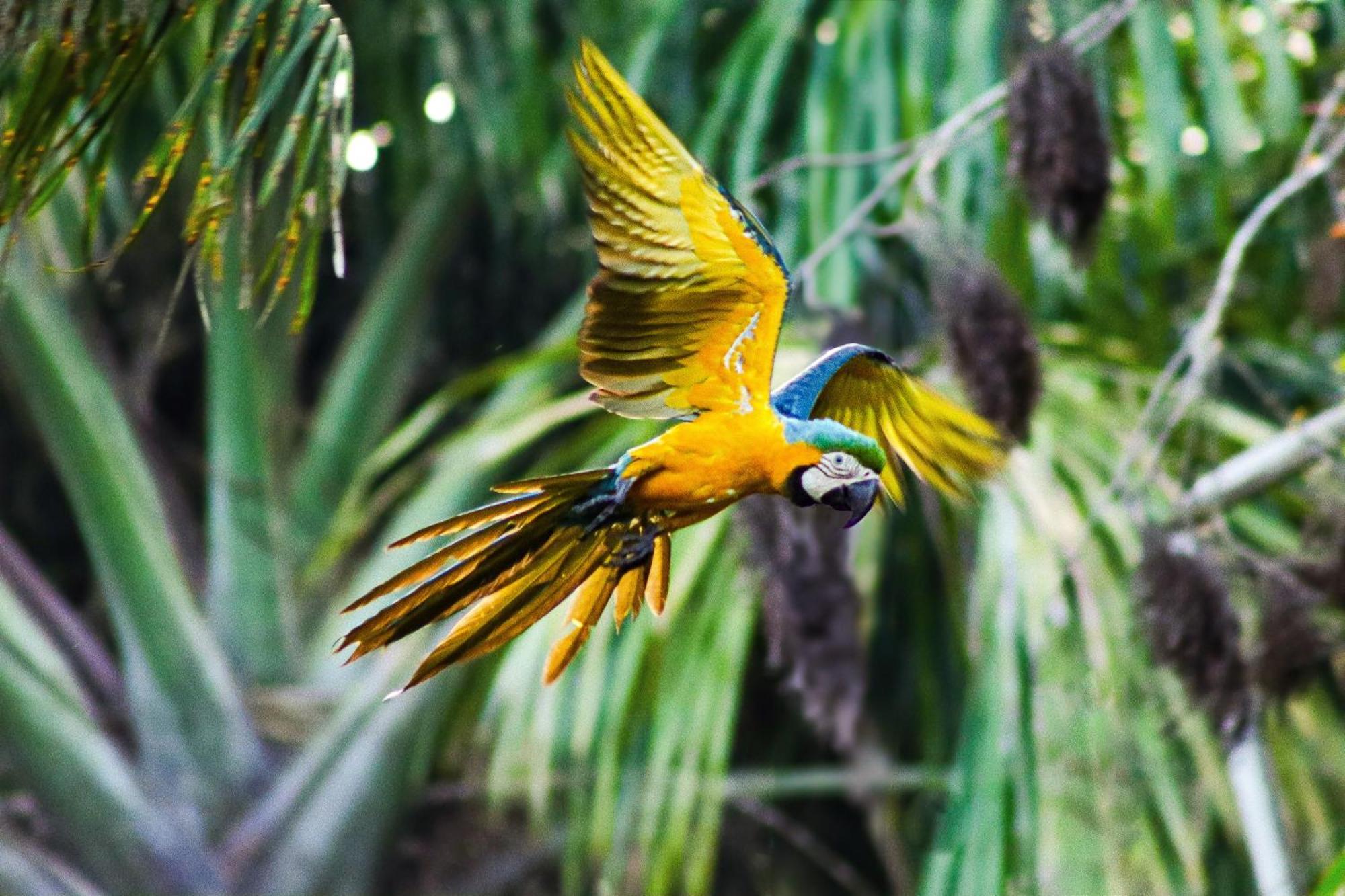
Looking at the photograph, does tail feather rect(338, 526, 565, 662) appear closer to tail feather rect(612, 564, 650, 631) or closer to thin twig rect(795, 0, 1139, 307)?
tail feather rect(612, 564, 650, 631)

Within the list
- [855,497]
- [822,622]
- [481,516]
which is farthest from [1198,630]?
[481,516]

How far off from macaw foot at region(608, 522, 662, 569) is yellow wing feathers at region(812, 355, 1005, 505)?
307 mm

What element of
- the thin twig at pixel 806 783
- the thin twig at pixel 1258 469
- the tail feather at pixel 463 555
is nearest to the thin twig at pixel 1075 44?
the thin twig at pixel 1258 469

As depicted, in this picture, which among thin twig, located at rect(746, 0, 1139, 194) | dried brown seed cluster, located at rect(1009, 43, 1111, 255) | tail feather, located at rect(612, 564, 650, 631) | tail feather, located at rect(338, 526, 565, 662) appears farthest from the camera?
thin twig, located at rect(746, 0, 1139, 194)

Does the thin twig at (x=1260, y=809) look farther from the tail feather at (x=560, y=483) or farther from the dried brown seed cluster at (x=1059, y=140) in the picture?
the tail feather at (x=560, y=483)

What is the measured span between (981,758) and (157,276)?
9.09 ft

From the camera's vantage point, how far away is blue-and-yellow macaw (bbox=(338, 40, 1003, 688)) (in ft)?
4.26

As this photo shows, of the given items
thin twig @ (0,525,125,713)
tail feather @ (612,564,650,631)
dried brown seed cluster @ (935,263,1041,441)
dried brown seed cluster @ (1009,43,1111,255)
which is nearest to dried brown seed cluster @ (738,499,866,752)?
dried brown seed cluster @ (935,263,1041,441)

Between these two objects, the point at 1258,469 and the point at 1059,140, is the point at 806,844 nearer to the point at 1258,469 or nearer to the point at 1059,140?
the point at 1258,469

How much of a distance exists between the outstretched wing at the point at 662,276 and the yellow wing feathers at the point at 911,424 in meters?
0.26

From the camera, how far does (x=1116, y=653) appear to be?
2586 millimetres

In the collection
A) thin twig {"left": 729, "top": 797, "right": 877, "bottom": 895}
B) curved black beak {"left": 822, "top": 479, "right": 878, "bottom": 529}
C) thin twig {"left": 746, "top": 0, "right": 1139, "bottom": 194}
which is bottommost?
thin twig {"left": 729, "top": 797, "right": 877, "bottom": 895}

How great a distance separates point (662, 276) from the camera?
1361 mm

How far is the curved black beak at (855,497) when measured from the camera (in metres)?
1.35
